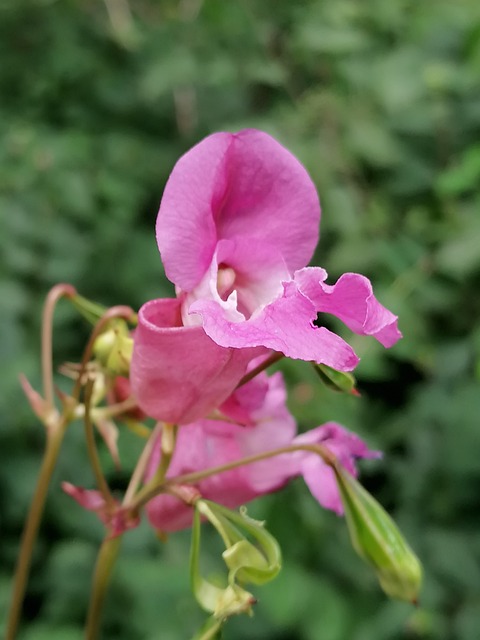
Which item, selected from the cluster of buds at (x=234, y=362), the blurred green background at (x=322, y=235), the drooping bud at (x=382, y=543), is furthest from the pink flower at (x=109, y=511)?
the blurred green background at (x=322, y=235)

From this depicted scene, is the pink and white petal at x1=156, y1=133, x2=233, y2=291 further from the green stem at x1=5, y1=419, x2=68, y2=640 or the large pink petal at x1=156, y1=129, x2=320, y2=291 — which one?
the green stem at x1=5, y1=419, x2=68, y2=640

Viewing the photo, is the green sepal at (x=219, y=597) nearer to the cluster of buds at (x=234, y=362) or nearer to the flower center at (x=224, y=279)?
the cluster of buds at (x=234, y=362)

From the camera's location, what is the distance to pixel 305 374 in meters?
1.01

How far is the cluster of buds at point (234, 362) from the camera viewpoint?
34 cm

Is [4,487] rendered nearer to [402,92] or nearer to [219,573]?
[219,573]

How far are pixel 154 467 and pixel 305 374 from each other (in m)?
0.60

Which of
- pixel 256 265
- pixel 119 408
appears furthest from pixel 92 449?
pixel 256 265

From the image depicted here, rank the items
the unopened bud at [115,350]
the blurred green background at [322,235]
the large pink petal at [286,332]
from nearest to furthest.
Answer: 1. the large pink petal at [286,332]
2. the unopened bud at [115,350]
3. the blurred green background at [322,235]

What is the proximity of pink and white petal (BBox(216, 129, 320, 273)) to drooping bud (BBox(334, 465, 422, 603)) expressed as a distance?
0.36 feet

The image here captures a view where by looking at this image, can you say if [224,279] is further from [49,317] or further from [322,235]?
[322,235]

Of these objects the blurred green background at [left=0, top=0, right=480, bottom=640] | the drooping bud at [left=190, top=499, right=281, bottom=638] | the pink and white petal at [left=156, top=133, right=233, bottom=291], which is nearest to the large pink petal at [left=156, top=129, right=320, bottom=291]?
the pink and white petal at [left=156, top=133, right=233, bottom=291]

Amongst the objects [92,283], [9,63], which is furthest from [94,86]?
[92,283]

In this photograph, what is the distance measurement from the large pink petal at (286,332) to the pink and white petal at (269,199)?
0.19 ft

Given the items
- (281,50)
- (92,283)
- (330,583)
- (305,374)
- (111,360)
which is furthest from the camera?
(281,50)
